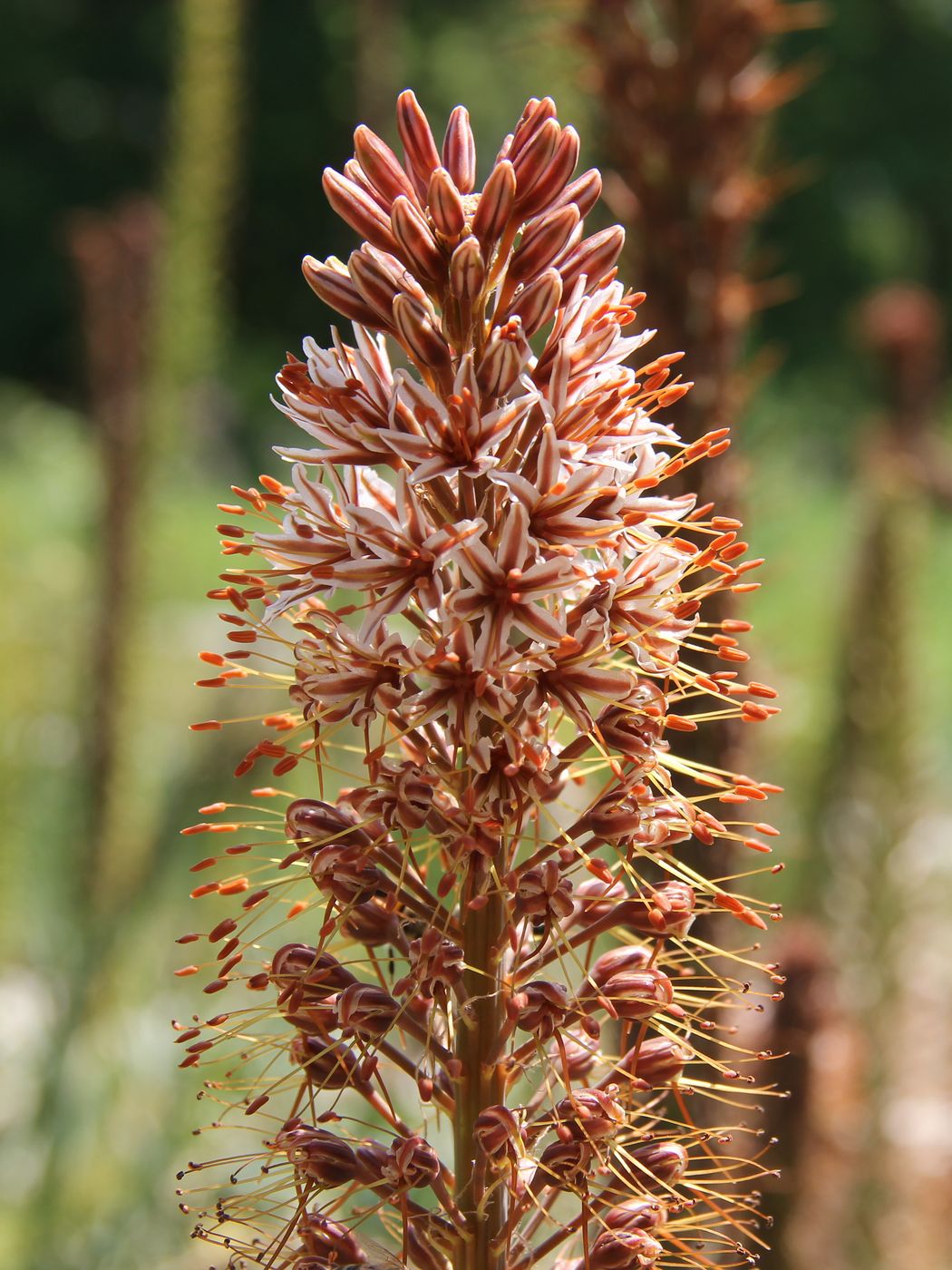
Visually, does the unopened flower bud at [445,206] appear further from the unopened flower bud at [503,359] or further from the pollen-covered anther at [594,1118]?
the pollen-covered anther at [594,1118]

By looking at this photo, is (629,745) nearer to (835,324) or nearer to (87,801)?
(87,801)

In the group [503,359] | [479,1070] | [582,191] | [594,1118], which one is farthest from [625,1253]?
[582,191]

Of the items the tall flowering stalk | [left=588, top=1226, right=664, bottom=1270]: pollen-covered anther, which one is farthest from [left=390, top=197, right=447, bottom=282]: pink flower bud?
[left=588, top=1226, right=664, bottom=1270]: pollen-covered anther

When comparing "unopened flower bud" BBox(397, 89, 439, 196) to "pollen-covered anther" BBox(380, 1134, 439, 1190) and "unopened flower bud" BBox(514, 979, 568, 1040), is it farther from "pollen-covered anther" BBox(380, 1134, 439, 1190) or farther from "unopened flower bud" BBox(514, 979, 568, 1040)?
"pollen-covered anther" BBox(380, 1134, 439, 1190)

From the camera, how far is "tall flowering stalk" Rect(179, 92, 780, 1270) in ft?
4.98

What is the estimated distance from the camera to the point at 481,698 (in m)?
1.49

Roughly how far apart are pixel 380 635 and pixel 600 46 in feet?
5.74

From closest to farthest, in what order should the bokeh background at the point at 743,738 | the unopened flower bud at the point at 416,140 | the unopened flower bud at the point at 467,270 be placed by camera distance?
1. the unopened flower bud at the point at 467,270
2. the unopened flower bud at the point at 416,140
3. the bokeh background at the point at 743,738

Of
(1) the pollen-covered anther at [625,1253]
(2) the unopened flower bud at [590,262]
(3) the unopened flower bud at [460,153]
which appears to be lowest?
(1) the pollen-covered anther at [625,1253]

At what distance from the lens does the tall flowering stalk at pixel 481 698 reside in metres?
1.52

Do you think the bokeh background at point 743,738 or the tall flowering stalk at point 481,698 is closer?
the tall flowering stalk at point 481,698

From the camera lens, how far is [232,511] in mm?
1623

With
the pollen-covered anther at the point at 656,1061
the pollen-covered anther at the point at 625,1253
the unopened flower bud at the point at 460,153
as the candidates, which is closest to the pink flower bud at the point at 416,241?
the unopened flower bud at the point at 460,153

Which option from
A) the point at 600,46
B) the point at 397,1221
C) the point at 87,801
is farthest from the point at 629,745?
the point at 87,801
